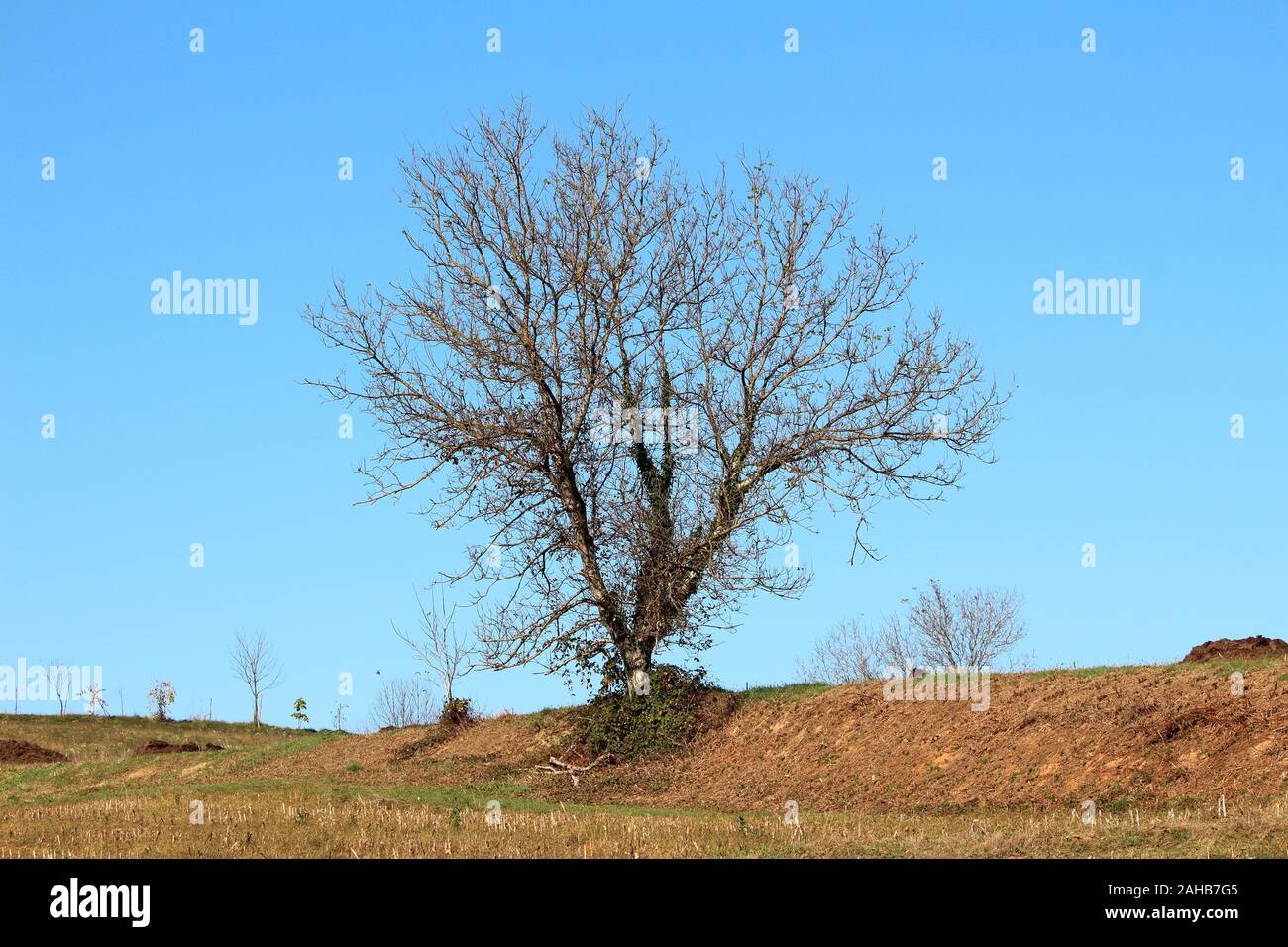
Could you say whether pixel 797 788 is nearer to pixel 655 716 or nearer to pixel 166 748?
pixel 655 716

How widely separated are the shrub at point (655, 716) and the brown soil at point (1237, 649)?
1086 cm

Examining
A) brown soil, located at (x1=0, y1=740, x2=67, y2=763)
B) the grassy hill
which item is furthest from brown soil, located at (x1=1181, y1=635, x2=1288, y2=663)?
brown soil, located at (x1=0, y1=740, x2=67, y2=763)

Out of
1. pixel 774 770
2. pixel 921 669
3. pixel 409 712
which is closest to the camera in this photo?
pixel 774 770

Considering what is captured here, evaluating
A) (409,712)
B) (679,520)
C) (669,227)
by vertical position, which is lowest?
(409,712)

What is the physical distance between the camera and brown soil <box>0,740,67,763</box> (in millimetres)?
44219

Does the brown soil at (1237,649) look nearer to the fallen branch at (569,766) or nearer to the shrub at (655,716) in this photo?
the shrub at (655,716)

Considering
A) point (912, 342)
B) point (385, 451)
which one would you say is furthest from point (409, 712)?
→ point (912, 342)

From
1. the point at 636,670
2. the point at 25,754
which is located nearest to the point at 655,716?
the point at 636,670

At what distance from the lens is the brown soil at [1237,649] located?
27578mm

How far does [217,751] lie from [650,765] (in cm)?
1462

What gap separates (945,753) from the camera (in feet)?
84.5

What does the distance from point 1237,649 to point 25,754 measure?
120 ft
